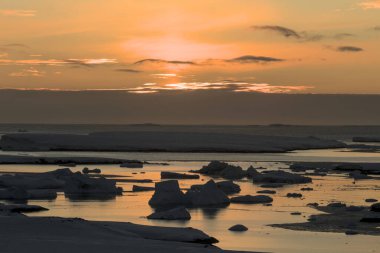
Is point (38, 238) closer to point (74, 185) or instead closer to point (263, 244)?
point (263, 244)

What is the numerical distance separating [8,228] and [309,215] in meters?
7.79

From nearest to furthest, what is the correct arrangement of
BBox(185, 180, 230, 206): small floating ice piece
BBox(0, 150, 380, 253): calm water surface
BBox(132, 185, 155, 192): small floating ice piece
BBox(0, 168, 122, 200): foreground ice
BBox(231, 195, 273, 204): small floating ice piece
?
BBox(0, 150, 380, 253): calm water surface, BBox(185, 180, 230, 206): small floating ice piece, BBox(231, 195, 273, 204): small floating ice piece, BBox(0, 168, 122, 200): foreground ice, BBox(132, 185, 155, 192): small floating ice piece

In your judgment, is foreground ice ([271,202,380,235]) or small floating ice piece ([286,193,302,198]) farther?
small floating ice piece ([286,193,302,198])

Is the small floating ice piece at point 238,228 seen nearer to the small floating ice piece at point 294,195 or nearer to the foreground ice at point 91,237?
the foreground ice at point 91,237

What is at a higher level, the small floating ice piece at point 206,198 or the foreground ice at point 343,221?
the small floating ice piece at point 206,198

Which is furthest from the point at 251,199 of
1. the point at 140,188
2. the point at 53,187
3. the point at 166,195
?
the point at 53,187

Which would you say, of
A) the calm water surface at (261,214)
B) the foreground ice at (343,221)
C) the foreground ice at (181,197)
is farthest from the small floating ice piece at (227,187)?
the foreground ice at (343,221)

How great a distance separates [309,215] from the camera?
719 inches

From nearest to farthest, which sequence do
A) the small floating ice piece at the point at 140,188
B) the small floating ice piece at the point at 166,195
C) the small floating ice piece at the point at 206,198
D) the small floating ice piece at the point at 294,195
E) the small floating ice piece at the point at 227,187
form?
the small floating ice piece at the point at 166,195, the small floating ice piece at the point at 206,198, the small floating ice piece at the point at 294,195, the small floating ice piece at the point at 227,187, the small floating ice piece at the point at 140,188

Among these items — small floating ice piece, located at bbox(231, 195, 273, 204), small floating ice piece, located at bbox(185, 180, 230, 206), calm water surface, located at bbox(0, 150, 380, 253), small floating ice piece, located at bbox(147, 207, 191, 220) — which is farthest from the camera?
small floating ice piece, located at bbox(231, 195, 273, 204)

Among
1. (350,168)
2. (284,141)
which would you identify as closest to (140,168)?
(350,168)

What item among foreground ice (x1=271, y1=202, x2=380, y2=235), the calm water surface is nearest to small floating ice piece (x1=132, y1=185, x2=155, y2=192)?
the calm water surface

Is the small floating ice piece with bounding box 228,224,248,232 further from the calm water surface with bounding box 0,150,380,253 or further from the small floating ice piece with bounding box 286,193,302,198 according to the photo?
the small floating ice piece with bounding box 286,193,302,198

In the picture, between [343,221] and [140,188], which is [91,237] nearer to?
[343,221]
